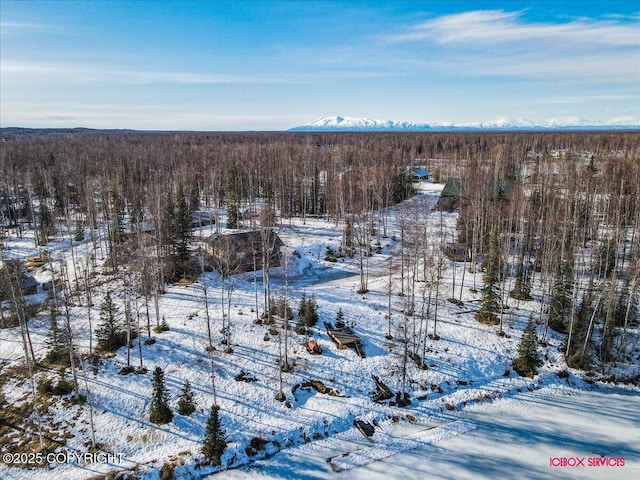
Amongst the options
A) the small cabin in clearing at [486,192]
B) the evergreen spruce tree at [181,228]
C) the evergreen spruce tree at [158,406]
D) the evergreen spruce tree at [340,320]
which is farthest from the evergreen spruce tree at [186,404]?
the small cabin in clearing at [486,192]

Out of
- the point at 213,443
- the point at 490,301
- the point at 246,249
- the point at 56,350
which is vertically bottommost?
the point at 213,443

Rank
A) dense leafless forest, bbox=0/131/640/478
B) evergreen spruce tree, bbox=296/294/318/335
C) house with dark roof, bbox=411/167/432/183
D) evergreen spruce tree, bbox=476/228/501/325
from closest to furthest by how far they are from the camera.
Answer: dense leafless forest, bbox=0/131/640/478
evergreen spruce tree, bbox=296/294/318/335
evergreen spruce tree, bbox=476/228/501/325
house with dark roof, bbox=411/167/432/183

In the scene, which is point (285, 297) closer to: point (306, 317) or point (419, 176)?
point (306, 317)

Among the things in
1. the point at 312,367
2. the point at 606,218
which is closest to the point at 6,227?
the point at 312,367

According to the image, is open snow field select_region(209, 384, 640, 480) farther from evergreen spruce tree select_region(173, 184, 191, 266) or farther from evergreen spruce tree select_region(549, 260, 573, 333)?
evergreen spruce tree select_region(173, 184, 191, 266)

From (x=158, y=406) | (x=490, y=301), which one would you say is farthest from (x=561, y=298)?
(x=158, y=406)

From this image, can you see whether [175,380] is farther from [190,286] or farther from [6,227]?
[6,227]

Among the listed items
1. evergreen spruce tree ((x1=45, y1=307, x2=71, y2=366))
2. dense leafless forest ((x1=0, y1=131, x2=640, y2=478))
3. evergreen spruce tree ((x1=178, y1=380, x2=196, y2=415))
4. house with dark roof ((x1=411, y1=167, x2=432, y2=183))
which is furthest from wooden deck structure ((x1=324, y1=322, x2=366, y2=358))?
house with dark roof ((x1=411, y1=167, x2=432, y2=183))
